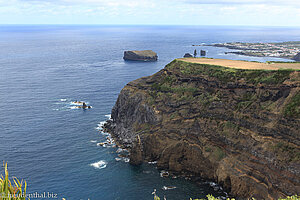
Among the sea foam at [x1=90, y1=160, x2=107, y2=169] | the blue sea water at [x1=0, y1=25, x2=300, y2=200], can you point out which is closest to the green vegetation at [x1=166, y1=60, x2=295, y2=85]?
the blue sea water at [x1=0, y1=25, x2=300, y2=200]

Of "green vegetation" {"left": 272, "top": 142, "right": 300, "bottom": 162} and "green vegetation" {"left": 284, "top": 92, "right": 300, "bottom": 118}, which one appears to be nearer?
"green vegetation" {"left": 272, "top": 142, "right": 300, "bottom": 162}

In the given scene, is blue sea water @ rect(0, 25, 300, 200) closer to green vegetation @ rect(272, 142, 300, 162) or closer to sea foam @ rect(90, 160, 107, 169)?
sea foam @ rect(90, 160, 107, 169)

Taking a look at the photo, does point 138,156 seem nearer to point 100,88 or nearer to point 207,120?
point 207,120

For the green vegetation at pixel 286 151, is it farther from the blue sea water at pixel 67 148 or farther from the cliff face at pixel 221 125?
the blue sea water at pixel 67 148

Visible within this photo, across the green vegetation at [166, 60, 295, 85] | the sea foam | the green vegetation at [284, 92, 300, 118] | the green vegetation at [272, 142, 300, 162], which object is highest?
the green vegetation at [166, 60, 295, 85]

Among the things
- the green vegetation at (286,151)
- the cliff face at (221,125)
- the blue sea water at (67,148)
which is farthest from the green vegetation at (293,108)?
the blue sea water at (67,148)

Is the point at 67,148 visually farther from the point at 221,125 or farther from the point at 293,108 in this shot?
the point at 293,108

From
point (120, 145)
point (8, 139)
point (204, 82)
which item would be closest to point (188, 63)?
point (204, 82)
